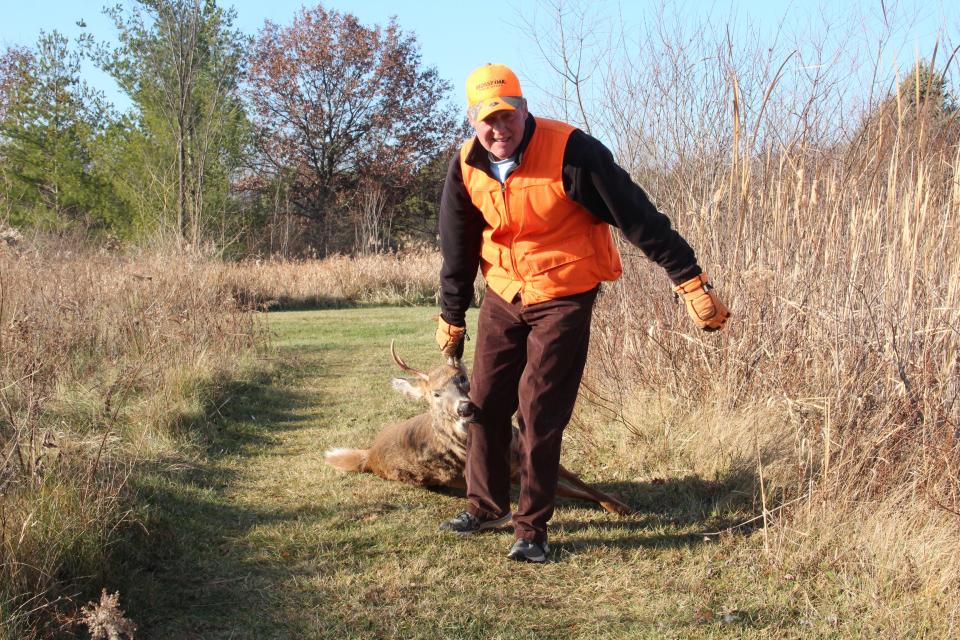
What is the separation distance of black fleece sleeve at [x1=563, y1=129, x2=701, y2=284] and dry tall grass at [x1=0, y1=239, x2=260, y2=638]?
255cm

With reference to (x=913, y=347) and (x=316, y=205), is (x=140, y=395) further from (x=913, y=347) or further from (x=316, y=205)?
(x=316, y=205)

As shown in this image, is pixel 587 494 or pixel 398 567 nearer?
pixel 398 567

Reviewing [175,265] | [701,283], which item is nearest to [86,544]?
[701,283]

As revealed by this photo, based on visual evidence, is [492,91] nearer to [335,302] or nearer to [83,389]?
[83,389]

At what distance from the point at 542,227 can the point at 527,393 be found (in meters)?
0.80

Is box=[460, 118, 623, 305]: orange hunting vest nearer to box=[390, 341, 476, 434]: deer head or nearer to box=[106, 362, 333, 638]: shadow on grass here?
box=[390, 341, 476, 434]: deer head

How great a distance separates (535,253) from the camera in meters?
3.92

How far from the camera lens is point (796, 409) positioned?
4.84 metres

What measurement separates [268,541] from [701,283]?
2601mm

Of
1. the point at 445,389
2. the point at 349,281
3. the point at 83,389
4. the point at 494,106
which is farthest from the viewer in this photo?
the point at 349,281

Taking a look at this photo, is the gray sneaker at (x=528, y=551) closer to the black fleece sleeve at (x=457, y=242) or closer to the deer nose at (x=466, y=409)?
the deer nose at (x=466, y=409)

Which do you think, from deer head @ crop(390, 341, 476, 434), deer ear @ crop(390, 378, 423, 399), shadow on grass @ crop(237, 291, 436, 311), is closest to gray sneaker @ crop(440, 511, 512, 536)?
deer head @ crop(390, 341, 476, 434)

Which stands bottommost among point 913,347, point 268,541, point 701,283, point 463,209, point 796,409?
point 268,541

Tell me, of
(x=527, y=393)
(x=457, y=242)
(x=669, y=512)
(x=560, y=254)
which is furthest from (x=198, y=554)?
(x=669, y=512)
